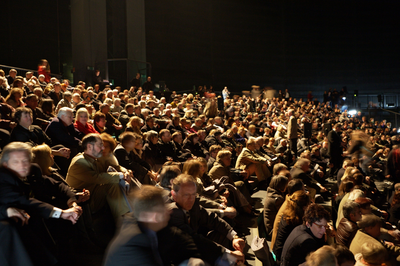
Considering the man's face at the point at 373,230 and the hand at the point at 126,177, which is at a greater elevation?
the hand at the point at 126,177

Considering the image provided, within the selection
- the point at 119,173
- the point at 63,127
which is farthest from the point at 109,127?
the point at 119,173

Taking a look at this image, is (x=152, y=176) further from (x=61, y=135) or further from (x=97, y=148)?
(x=61, y=135)

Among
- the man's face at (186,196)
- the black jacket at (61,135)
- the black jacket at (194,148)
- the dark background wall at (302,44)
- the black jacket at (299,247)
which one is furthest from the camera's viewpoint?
the dark background wall at (302,44)

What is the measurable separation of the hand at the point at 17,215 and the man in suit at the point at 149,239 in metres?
0.93

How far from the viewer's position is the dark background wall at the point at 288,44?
23469mm

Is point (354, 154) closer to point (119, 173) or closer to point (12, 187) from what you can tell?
point (119, 173)

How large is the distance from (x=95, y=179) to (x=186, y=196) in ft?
4.22

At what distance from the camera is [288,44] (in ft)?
86.7

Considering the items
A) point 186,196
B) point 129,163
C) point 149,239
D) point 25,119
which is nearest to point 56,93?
point 25,119

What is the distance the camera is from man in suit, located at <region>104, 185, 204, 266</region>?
1809 mm

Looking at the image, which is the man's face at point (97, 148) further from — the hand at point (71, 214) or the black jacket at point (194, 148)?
the black jacket at point (194, 148)

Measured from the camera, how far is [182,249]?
7.12 feet

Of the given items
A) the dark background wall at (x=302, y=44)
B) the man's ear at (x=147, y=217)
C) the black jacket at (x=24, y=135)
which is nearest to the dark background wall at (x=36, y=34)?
the dark background wall at (x=302, y=44)

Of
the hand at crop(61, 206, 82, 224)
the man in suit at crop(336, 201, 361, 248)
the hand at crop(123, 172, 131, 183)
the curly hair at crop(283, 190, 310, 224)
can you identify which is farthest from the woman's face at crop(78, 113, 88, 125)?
the man in suit at crop(336, 201, 361, 248)
